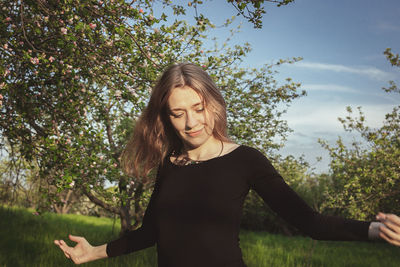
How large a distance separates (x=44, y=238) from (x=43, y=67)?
4.14 meters

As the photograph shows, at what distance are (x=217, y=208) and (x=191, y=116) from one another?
0.64m

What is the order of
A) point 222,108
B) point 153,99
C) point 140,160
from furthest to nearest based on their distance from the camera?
point 140,160
point 153,99
point 222,108

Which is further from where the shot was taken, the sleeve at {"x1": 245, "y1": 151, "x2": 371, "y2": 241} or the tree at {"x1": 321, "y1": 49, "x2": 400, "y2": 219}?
the tree at {"x1": 321, "y1": 49, "x2": 400, "y2": 219}

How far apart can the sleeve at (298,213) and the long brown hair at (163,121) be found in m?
0.44

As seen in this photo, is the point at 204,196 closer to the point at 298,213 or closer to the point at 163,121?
the point at 298,213

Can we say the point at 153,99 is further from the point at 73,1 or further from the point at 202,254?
the point at 73,1

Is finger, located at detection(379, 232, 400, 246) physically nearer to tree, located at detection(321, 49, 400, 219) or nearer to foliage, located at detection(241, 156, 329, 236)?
tree, located at detection(321, 49, 400, 219)

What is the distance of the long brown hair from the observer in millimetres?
2451

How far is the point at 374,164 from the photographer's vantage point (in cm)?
738

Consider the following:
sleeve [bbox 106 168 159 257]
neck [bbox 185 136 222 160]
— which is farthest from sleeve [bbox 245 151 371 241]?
sleeve [bbox 106 168 159 257]

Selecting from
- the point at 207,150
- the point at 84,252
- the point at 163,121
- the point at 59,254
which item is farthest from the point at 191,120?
the point at 59,254

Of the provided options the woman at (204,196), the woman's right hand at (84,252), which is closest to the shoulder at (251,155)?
the woman at (204,196)

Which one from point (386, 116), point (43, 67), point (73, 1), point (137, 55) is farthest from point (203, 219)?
point (386, 116)

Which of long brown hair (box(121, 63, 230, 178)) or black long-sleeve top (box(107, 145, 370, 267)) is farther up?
long brown hair (box(121, 63, 230, 178))
